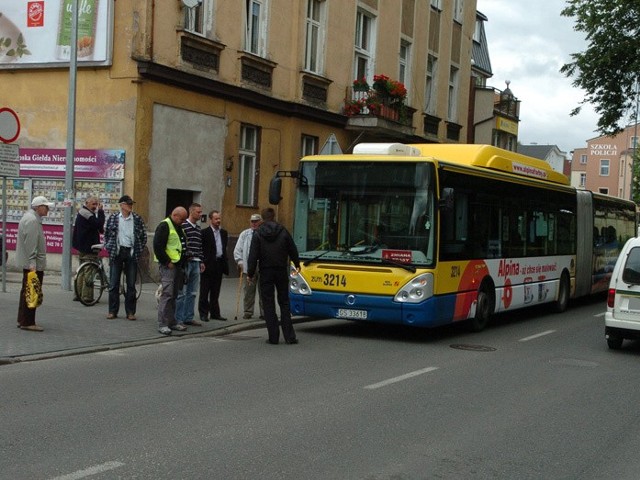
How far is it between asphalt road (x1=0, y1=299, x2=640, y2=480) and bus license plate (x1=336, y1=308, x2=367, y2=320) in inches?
19.3

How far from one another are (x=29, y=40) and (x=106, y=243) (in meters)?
8.78

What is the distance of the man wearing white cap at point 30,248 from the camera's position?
1142 cm

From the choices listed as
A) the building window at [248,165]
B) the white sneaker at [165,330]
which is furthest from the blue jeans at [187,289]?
the building window at [248,165]

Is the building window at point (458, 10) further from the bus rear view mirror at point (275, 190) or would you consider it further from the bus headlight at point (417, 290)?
the bus headlight at point (417, 290)

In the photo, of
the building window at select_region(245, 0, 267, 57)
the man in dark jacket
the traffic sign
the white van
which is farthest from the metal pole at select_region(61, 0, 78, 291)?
the white van

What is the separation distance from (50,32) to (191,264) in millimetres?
9445

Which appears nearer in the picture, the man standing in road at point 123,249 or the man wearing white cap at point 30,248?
the man wearing white cap at point 30,248

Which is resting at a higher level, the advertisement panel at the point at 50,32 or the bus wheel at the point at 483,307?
the advertisement panel at the point at 50,32

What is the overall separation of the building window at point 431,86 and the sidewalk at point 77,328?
61.9ft

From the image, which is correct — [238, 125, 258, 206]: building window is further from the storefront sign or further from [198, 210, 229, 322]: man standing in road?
[198, 210, 229, 322]: man standing in road

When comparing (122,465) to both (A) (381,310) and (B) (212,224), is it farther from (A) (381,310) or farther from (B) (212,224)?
(B) (212,224)

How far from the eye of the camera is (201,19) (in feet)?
68.1

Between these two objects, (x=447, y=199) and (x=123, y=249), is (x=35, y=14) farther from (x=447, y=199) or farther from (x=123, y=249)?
(x=447, y=199)

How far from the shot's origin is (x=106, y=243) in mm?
13438
